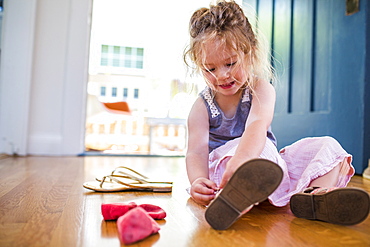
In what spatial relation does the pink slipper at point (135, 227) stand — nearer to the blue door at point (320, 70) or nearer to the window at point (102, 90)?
the blue door at point (320, 70)

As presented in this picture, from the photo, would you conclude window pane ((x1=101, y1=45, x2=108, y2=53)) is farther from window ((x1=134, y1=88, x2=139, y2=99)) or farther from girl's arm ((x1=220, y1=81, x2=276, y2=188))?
girl's arm ((x1=220, y1=81, x2=276, y2=188))

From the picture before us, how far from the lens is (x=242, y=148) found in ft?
2.33

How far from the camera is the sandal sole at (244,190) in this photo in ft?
1.75

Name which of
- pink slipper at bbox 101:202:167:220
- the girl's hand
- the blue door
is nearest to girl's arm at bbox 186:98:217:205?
the girl's hand

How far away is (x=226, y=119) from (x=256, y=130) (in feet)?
0.63

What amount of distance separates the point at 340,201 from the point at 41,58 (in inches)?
78.4

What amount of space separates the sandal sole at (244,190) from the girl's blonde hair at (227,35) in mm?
349

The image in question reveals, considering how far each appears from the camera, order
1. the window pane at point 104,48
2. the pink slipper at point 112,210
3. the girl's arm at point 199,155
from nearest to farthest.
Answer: the pink slipper at point 112,210 < the girl's arm at point 199,155 < the window pane at point 104,48

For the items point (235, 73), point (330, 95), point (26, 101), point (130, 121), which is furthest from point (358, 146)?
point (130, 121)

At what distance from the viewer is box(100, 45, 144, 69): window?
20.0 feet

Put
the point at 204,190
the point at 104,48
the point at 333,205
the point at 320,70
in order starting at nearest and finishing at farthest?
the point at 333,205 < the point at 204,190 < the point at 320,70 < the point at 104,48

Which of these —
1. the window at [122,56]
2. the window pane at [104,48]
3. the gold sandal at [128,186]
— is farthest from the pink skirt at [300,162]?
the window pane at [104,48]

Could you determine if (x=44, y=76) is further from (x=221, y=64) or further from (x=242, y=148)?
(x=242, y=148)

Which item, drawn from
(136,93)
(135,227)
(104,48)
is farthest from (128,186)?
(104,48)
